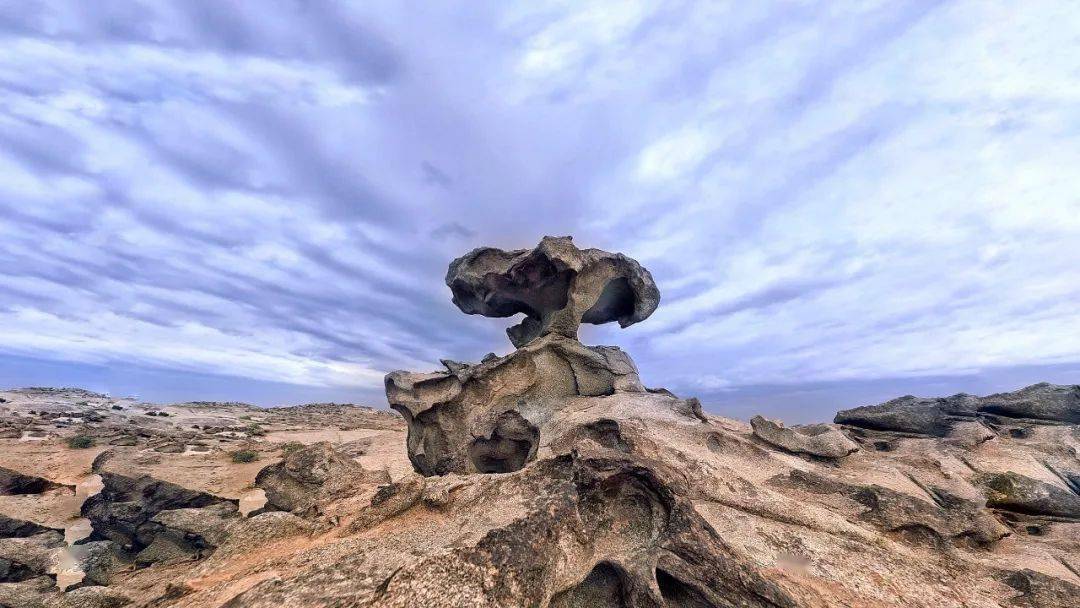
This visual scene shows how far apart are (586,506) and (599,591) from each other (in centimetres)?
111

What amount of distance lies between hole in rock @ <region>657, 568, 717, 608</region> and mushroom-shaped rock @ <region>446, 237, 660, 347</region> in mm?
8847

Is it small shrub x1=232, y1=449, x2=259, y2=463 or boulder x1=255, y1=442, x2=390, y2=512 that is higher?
boulder x1=255, y1=442, x2=390, y2=512

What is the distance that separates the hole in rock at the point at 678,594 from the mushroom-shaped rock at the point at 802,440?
17.0 ft

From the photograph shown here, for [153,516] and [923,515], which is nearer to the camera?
[923,515]

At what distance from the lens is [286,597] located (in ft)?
15.6

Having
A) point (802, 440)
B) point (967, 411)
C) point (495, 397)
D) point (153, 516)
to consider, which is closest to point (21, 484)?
point (153, 516)

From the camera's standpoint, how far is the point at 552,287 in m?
14.9

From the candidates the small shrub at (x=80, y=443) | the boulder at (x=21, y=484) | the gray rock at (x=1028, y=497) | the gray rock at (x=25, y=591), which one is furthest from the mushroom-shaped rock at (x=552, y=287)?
the small shrub at (x=80, y=443)

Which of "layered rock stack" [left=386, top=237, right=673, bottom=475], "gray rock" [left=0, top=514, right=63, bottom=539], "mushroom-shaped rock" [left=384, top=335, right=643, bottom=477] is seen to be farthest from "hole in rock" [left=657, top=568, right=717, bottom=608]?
"gray rock" [left=0, top=514, right=63, bottom=539]

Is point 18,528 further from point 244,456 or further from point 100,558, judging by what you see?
point 244,456

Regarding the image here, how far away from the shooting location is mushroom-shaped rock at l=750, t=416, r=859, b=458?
9578 mm

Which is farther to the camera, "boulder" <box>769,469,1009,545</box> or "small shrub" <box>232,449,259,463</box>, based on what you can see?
"small shrub" <box>232,449,259,463</box>

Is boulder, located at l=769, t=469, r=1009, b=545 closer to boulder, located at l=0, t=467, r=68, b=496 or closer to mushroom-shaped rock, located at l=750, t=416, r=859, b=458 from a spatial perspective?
mushroom-shaped rock, located at l=750, t=416, r=859, b=458

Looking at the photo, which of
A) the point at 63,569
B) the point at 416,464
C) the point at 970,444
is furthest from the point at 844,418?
the point at 63,569
